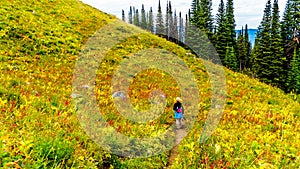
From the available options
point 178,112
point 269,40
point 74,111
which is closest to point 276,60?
point 269,40

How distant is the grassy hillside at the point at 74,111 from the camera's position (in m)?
5.68

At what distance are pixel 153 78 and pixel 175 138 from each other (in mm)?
7700

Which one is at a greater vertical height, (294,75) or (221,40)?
(221,40)

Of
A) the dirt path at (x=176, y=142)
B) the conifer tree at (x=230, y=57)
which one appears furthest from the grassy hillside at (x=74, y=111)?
the conifer tree at (x=230, y=57)

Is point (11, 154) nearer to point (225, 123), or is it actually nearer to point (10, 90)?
point (10, 90)

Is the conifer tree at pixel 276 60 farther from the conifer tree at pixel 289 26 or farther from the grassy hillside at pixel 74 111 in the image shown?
the grassy hillside at pixel 74 111

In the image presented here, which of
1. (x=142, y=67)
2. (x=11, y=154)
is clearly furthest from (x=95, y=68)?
(x=11, y=154)

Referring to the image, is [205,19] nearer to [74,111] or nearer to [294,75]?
[294,75]

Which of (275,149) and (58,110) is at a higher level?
(58,110)

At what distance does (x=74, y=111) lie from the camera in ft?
28.3

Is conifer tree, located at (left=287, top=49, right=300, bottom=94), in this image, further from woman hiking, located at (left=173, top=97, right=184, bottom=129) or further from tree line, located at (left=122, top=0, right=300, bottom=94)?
woman hiking, located at (left=173, top=97, right=184, bottom=129)

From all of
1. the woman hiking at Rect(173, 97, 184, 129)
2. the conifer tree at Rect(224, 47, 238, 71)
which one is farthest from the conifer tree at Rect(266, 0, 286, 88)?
the woman hiking at Rect(173, 97, 184, 129)

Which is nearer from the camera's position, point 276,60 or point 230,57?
point 276,60

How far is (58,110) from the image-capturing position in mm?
8414
